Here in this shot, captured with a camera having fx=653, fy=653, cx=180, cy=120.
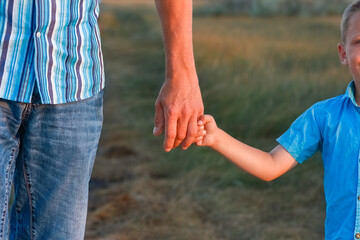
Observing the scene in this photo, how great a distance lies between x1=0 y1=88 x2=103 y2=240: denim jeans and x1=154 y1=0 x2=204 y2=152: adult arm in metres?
0.23

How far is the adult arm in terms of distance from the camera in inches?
69.9

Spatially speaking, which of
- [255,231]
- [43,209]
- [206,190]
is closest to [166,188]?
[206,190]

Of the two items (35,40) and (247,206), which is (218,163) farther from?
(35,40)

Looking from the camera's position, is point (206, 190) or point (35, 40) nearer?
point (35, 40)

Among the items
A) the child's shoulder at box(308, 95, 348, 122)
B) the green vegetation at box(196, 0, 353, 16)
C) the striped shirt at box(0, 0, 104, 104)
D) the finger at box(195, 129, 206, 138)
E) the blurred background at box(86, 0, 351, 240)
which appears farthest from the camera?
the green vegetation at box(196, 0, 353, 16)

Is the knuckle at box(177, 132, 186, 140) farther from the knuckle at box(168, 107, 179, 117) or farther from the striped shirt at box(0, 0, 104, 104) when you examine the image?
the striped shirt at box(0, 0, 104, 104)

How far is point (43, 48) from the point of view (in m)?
1.72

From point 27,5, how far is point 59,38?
0.39ft

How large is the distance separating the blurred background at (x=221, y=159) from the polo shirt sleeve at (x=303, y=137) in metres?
1.68

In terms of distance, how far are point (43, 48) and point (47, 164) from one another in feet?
1.09

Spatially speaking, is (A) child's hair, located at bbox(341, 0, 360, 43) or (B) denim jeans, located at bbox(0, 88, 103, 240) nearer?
(B) denim jeans, located at bbox(0, 88, 103, 240)

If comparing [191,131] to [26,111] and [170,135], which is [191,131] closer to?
[170,135]

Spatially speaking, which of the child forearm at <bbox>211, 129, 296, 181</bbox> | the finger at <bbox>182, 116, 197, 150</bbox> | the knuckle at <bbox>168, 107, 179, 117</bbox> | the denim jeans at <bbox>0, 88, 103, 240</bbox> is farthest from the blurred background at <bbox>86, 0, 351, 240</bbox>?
the knuckle at <bbox>168, 107, 179, 117</bbox>

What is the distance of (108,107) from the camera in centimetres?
726
